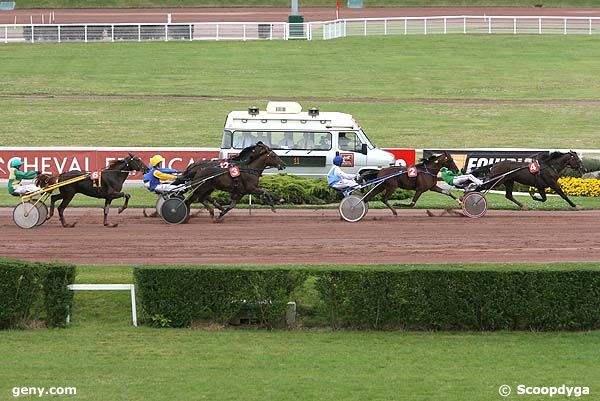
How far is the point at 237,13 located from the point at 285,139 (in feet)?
105

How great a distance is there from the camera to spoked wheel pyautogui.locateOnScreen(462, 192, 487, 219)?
76.2ft

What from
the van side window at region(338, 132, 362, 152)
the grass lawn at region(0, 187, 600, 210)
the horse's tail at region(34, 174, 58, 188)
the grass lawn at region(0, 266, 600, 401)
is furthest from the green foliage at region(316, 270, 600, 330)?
the van side window at region(338, 132, 362, 152)

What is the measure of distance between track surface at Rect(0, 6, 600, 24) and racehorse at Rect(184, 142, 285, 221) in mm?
32482

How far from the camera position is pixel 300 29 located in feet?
168

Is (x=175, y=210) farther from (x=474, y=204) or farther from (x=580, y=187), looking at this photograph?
(x=580, y=187)

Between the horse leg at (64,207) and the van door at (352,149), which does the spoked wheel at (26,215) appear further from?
the van door at (352,149)

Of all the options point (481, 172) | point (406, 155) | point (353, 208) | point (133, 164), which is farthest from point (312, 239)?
point (406, 155)

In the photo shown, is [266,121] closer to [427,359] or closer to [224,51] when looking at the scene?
[427,359]

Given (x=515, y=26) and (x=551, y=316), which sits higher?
(x=515, y=26)

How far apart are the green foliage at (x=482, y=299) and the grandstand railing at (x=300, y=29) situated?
3590 centimetres

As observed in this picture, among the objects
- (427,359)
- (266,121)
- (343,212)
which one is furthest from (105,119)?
(427,359)

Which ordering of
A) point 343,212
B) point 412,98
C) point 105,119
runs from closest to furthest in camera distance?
point 343,212
point 105,119
point 412,98

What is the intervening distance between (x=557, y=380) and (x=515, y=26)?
136 feet

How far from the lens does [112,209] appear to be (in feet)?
81.0
